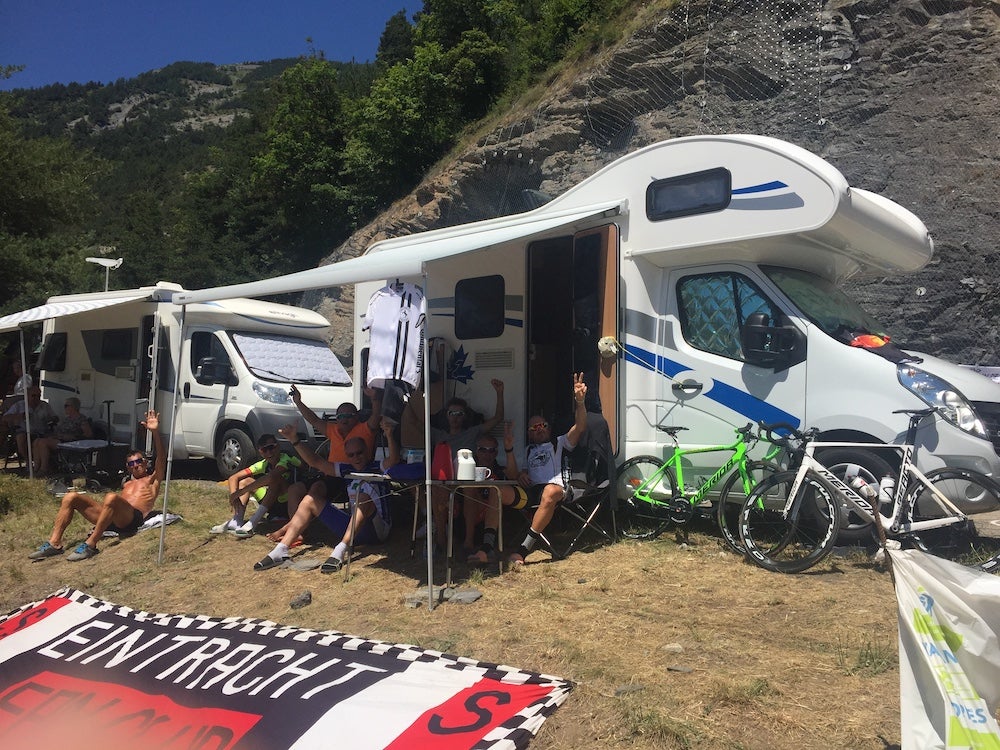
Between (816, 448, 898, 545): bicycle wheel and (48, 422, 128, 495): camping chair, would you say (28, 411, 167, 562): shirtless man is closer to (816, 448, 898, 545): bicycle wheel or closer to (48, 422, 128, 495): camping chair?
(48, 422, 128, 495): camping chair

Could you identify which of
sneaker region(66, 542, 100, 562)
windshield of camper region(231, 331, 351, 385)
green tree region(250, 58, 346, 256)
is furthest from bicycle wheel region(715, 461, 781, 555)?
green tree region(250, 58, 346, 256)

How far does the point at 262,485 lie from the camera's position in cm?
761

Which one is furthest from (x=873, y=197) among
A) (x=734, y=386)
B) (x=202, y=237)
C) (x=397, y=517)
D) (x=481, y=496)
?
(x=202, y=237)

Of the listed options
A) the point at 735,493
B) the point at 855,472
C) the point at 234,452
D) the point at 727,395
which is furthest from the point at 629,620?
the point at 234,452

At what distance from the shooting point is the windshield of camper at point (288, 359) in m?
10.5

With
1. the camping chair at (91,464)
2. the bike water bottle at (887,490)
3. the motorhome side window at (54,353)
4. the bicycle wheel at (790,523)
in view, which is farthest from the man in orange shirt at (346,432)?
the motorhome side window at (54,353)

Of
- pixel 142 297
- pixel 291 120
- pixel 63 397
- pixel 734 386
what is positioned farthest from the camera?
pixel 291 120

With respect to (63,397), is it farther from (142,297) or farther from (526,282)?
(526,282)

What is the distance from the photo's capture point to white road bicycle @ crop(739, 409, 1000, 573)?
5.21 metres

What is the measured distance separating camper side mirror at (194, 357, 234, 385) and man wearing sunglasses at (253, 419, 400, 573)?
3.72 m

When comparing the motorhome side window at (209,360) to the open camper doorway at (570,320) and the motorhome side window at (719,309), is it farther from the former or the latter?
the motorhome side window at (719,309)

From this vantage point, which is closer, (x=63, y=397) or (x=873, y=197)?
(x=873, y=197)

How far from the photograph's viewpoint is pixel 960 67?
11.5 meters

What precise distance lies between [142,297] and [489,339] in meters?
5.48
